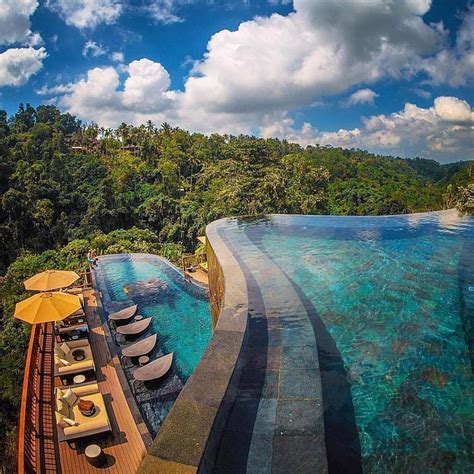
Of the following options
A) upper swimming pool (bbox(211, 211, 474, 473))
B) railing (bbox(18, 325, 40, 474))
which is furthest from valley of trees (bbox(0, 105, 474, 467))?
upper swimming pool (bbox(211, 211, 474, 473))

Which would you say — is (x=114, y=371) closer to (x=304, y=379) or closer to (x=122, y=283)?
(x=304, y=379)

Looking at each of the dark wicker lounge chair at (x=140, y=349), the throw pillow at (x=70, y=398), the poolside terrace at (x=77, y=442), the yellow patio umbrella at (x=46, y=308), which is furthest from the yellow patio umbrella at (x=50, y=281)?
the throw pillow at (x=70, y=398)

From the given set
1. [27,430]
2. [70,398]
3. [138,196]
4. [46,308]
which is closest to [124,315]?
[46,308]

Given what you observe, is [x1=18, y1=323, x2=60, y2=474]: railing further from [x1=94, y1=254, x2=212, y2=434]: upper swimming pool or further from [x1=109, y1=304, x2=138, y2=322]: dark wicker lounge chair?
[x1=109, y1=304, x2=138, y2=322]: dark wicker lounge chair

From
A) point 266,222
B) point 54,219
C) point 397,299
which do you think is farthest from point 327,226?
point 54,219

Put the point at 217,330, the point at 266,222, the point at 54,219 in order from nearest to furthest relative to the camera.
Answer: the point at 217,330
the point at 266,222
the point at 54,219

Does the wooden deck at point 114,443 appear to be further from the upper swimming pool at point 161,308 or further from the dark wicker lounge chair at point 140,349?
the dark wicker lounge chair at point 140,349
